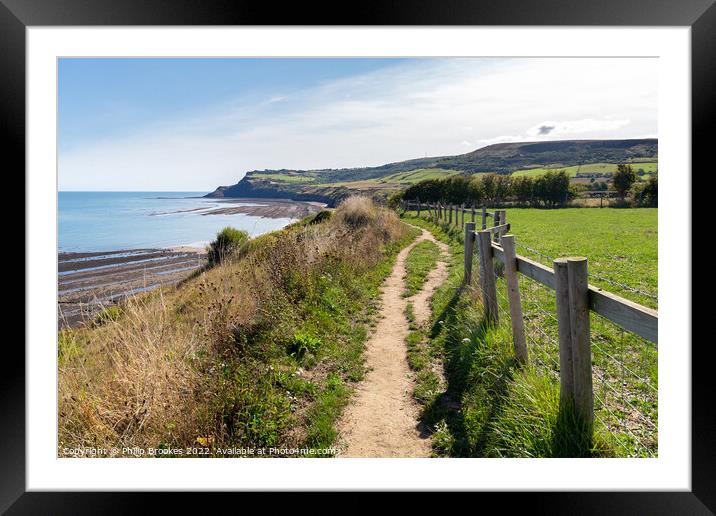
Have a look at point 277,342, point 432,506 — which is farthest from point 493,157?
point 432,506

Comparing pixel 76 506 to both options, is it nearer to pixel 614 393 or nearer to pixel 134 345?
pixel 134 345

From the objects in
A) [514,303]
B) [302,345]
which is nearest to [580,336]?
[514,303]

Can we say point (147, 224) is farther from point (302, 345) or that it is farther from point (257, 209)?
point (302, 345)

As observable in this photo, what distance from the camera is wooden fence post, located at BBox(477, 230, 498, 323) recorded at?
5.58 m

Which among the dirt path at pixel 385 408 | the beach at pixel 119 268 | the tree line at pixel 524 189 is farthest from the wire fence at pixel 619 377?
the tree line at pixel 524 189

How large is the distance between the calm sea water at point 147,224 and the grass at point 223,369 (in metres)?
10.2

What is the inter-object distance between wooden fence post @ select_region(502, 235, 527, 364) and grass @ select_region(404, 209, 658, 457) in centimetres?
15

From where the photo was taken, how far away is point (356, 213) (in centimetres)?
2002

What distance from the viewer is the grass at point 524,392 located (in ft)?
10.7

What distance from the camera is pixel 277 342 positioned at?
18.7ft

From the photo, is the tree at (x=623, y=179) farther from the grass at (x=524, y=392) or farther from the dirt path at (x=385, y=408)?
the dirt path at (x=385, y=408)

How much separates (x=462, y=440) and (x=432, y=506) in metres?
0.71

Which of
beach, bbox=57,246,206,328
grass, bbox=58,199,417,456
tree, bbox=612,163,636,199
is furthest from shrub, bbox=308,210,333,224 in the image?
tree, bbox=612,163,636,199

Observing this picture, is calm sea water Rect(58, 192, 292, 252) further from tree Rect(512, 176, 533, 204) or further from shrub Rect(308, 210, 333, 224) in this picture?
tree Rect(512, 176, 533, 204)
